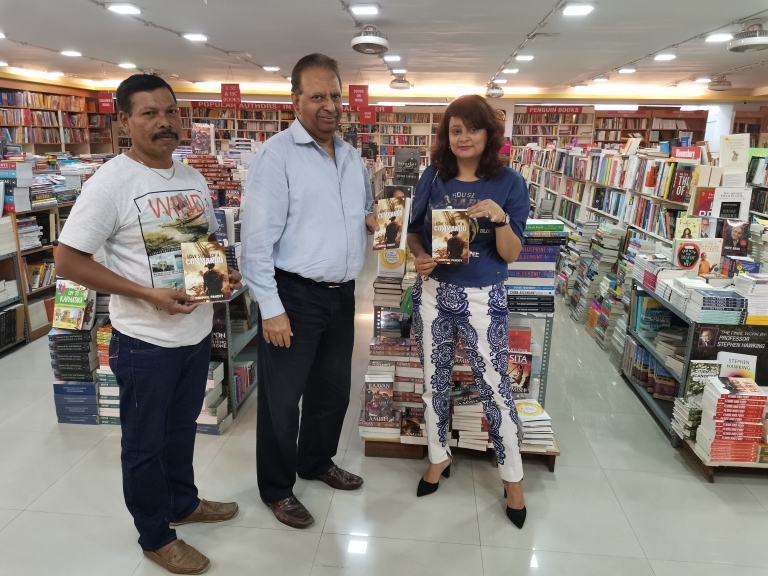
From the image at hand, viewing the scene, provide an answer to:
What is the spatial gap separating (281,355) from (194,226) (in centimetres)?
59

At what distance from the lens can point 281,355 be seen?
6.69 feet

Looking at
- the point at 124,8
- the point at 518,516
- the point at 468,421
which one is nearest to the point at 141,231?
the point at 468,421

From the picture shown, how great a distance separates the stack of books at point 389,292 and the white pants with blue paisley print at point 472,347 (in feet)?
1.57

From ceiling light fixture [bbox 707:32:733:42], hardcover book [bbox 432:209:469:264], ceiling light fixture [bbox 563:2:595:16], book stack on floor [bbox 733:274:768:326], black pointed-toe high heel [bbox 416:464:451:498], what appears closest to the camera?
hardcover book [bbox 432:209:469:264]

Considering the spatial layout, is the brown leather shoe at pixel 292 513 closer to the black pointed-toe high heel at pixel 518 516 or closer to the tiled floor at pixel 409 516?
the tiled floor at pixel 409 516

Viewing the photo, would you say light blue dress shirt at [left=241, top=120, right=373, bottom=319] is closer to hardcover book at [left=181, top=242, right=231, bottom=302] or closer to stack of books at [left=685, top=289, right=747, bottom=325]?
hardcover book at [left=181, top=242, right=231, bottom=302]

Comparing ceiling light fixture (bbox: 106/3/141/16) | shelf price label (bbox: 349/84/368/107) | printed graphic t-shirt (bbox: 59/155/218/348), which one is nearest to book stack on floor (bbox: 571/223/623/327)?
printed graphic t-shirt (bbox: 59/155/218/348)

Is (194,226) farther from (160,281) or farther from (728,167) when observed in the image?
(728,167)

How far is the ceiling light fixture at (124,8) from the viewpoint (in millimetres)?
6141

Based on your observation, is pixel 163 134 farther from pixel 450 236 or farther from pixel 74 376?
pixel 74 376

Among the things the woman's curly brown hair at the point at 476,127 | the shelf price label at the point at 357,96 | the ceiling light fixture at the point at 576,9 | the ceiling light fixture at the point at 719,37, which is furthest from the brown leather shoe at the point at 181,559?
the shelf price label at the point at 357,96

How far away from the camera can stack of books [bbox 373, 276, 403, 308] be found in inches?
110

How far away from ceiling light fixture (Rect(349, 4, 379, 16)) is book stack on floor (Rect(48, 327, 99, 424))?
4751mm

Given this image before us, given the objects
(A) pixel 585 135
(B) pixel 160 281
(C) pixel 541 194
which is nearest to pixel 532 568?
(B) pixel 160 281
